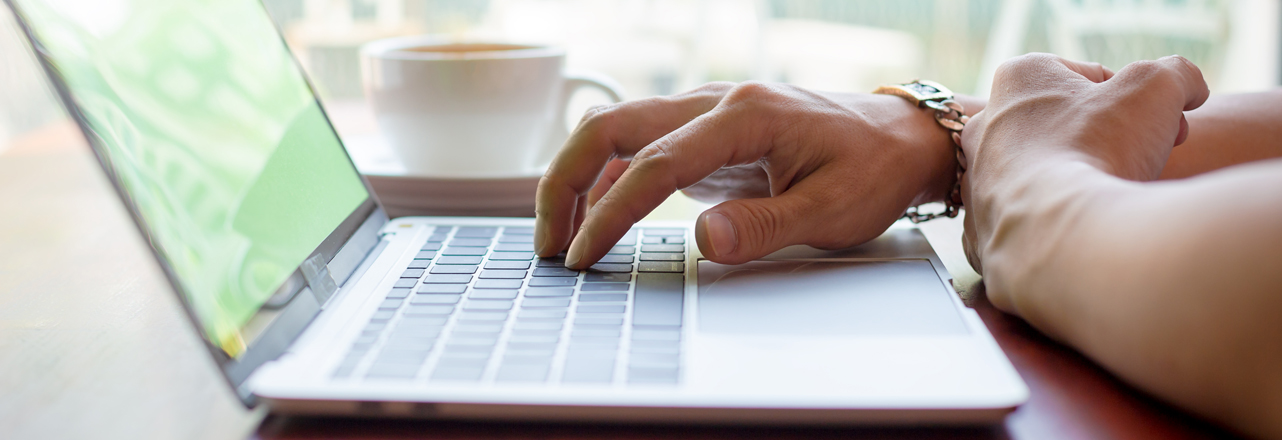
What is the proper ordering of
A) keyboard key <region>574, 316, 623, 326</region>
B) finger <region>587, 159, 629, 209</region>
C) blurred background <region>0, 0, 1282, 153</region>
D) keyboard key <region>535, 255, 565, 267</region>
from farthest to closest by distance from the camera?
blurred background <region>0, 0, 1282, 153</region> → finger <region>587, 159, 629, 209</region> → keyboard key <region>535, 255, 565, 267</region> → keyboard key <region>574, 316, 623, 326</region>

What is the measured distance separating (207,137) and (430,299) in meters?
0.14

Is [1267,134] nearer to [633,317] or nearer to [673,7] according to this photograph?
[633,317]

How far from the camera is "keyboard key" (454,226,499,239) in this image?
51 centimetres

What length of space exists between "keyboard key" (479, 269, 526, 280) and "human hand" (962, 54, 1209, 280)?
0.26 metres

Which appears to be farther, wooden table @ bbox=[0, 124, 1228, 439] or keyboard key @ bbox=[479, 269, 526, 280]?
keyboard key @ bbox=[479, 269, 526, 280]

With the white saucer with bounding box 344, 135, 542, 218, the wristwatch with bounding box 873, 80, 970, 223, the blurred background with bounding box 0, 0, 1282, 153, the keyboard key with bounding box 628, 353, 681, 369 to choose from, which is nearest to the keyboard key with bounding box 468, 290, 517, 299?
the keyboard key with bounding box 628, 353, 681, 369

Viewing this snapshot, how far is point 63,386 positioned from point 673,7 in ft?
7.28

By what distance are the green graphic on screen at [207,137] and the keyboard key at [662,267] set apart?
0.19 metres

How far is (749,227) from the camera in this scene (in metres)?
0.43

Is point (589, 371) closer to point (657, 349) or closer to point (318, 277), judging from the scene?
point (657, 349)

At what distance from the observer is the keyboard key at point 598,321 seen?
0.35 metres

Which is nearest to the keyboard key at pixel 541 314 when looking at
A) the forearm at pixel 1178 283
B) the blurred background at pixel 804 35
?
the forearm at pixel 1178 283

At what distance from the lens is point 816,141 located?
19.1 inches

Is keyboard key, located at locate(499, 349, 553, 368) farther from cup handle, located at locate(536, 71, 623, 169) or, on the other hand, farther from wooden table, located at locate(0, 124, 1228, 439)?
cup handle, located at locate(536, 71, 623, 169)
